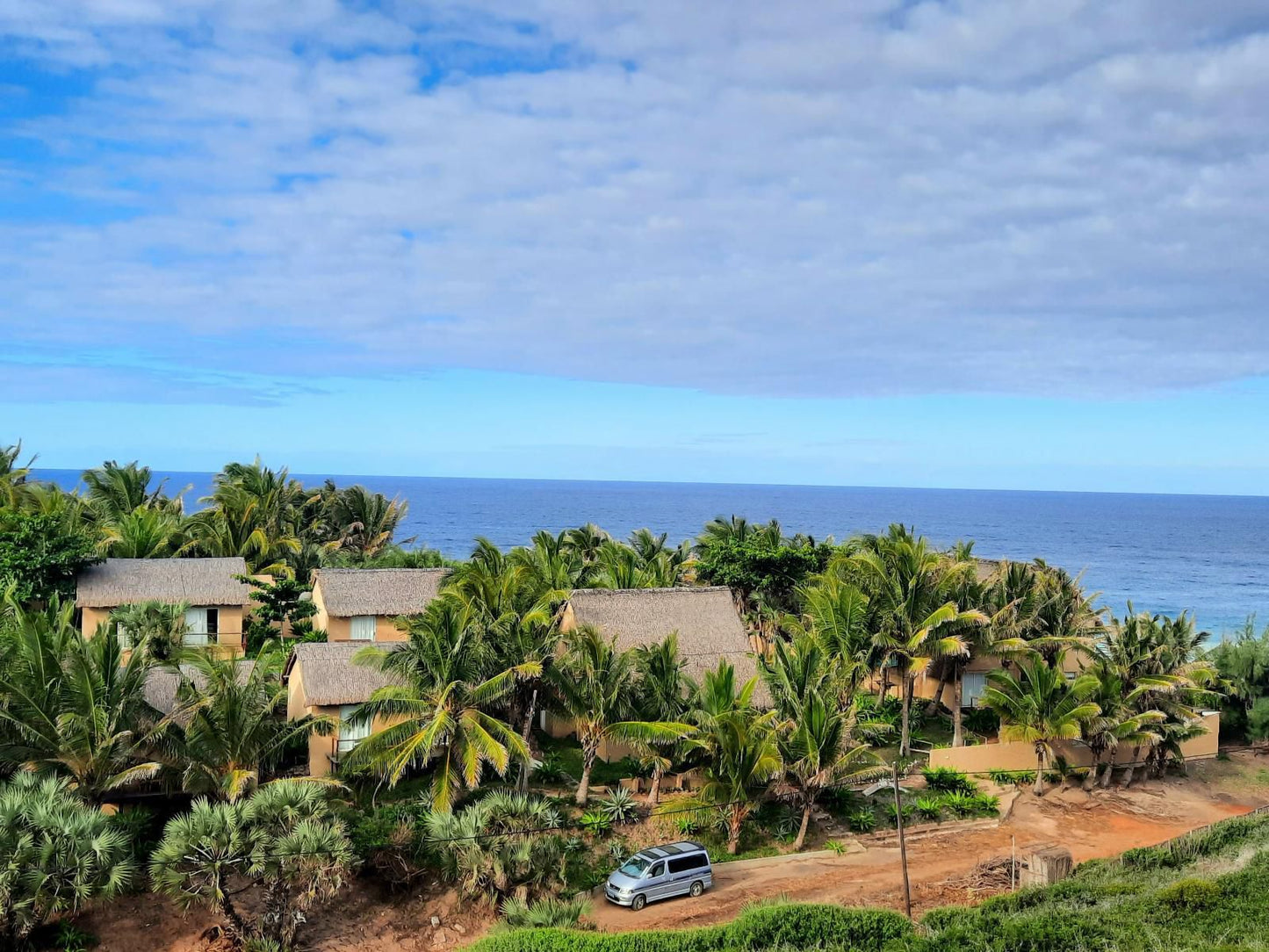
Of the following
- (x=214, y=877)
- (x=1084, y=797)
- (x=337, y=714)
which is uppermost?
(x=337, y=714)

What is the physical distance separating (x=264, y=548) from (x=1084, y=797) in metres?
33.7

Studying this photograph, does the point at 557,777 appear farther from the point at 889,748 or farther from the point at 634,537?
the point at 634,537

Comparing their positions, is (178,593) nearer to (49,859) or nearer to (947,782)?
(49,859)

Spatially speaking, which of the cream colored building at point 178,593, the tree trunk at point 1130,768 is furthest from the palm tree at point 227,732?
the tree trunk at point 1130,768

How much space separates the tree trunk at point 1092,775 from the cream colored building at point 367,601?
76.5ft

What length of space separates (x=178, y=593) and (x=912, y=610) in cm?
2589

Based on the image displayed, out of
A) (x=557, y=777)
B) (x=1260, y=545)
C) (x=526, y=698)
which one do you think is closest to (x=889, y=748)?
(x=557, y=777)

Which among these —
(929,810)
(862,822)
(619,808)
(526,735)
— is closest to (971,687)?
(929,810)

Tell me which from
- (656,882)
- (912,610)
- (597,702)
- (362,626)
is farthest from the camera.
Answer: (362,626)

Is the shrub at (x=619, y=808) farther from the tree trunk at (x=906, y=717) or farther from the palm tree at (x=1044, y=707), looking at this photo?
the palm tree at (x=1044, y=707)

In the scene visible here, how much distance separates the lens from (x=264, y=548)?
1651 inches

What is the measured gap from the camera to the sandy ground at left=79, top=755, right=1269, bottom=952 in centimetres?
1994

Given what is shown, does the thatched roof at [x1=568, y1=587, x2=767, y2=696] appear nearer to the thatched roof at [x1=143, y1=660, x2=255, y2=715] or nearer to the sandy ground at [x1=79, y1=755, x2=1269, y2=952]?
the sandy ground at [x1=79, y1=755, x2=1269, y2=952]

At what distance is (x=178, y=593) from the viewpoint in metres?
34.3
